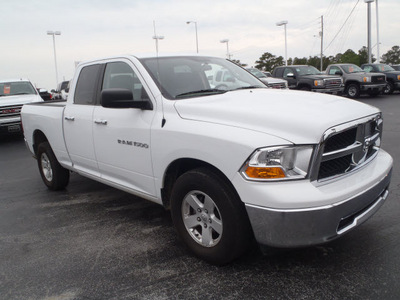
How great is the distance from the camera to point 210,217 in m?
3.10

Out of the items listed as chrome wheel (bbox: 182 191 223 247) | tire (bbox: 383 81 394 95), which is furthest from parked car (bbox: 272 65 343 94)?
chrome wheel (bbox: 182 191 223 247)

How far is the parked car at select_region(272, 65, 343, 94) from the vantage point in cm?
1753

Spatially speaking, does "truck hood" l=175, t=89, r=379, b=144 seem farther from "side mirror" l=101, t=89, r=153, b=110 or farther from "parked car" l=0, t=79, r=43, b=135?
"parked car" l=0, t=79, r=43, b=135

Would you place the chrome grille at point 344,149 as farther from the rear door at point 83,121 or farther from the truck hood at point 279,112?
the rear door at point 83,121

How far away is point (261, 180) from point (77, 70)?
3.39 meters

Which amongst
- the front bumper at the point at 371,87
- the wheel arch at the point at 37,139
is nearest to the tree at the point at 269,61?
the front bumper at the point at 371,87

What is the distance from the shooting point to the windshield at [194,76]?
373 cm

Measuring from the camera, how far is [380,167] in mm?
3312

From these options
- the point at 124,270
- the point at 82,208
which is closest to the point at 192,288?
the point at 124,270

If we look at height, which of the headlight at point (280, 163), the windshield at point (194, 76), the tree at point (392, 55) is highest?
the tree at point (392, 55)

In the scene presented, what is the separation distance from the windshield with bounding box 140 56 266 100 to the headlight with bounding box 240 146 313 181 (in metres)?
1.24

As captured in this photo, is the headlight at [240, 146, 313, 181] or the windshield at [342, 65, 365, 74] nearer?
the headlight at [240, 146, 313, 181]

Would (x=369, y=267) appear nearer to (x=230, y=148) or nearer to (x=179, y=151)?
(x=230, y=148)

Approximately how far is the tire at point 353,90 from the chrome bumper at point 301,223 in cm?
1812
